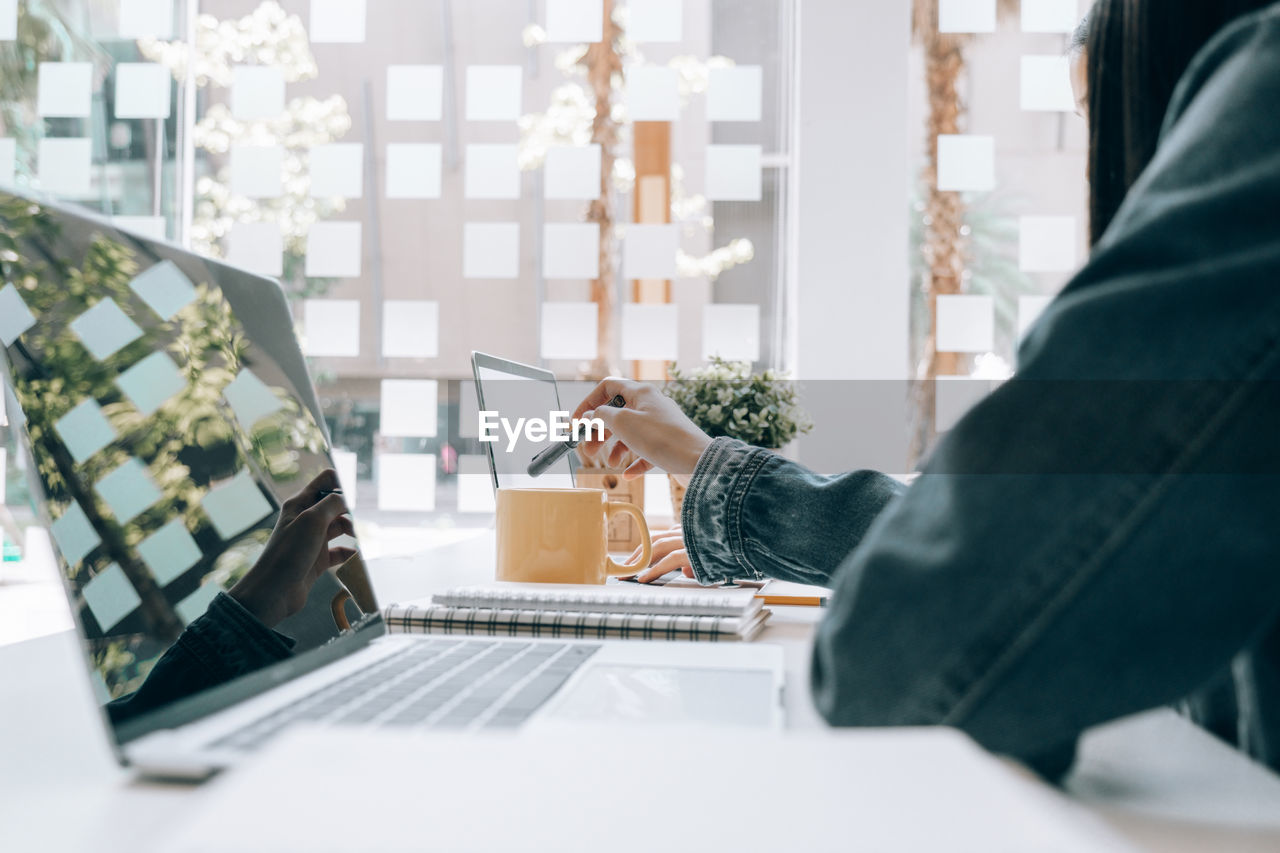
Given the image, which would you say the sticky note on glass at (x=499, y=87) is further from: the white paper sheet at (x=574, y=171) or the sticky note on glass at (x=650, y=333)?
the sticky note on glass at (x=650, y=333)

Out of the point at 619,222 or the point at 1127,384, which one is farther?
the point at 619,222

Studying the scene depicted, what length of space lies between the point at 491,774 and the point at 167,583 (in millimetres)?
321

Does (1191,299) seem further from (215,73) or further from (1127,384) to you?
(215,73)

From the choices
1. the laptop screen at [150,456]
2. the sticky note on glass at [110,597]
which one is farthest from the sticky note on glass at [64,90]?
the sticky note on glass at [110,597]

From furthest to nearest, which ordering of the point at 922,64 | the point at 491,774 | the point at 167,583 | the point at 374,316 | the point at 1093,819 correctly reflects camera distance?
A: the point at 374,316, the point at 922,64, the point at 167,583, the point at 1093,819, the point at 491,774

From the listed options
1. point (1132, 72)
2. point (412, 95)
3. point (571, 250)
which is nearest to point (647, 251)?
point (571, 250)

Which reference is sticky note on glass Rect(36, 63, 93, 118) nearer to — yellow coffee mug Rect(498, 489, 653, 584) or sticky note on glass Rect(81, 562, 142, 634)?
yellow coffee mug Rect(498, 489, 653, 584)

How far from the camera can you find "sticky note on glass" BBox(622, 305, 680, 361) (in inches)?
79.8

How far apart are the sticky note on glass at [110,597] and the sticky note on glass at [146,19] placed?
1.98m

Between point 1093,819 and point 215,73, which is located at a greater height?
point 215,73

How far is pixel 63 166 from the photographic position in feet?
6.45

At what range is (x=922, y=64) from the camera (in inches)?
76.9

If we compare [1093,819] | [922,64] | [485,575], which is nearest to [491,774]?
[1093,819]

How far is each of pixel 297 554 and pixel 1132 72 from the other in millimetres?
596
